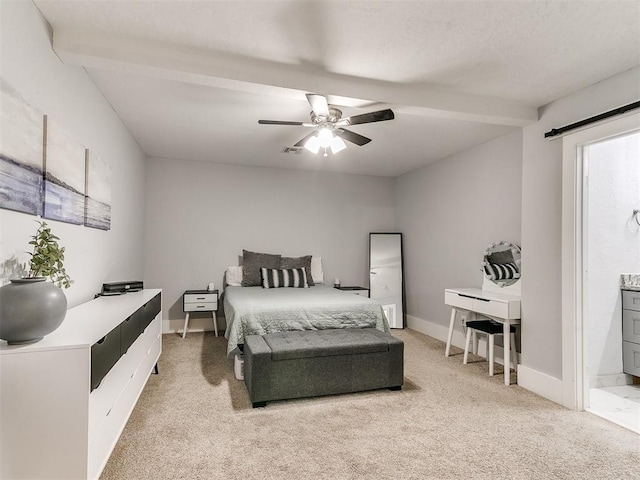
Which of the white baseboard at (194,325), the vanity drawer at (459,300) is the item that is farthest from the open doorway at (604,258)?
the white baseboard at (194,325)

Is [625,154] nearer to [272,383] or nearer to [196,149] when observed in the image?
[272,383]

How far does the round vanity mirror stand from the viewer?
365 centimetres

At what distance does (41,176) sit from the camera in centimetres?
189

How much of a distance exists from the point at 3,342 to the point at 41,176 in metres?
0.88

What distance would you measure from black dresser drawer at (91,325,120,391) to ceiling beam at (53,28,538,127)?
162 centimetres

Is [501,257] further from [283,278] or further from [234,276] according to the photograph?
[234,276]

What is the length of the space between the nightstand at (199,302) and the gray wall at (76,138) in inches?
28.6

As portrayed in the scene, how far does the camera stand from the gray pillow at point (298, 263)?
507 cm

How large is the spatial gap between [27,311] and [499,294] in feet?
12.7

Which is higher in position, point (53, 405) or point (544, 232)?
point (544, 232)

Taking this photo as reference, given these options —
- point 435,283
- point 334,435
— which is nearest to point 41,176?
point 334,435

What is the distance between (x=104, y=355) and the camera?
5.55 feet

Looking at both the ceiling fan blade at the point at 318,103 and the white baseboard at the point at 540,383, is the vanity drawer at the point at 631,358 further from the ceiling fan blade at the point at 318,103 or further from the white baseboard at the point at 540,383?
the ceiling fan blade at the point at 318,103

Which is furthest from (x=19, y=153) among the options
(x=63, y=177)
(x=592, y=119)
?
(x=592, y=119)
